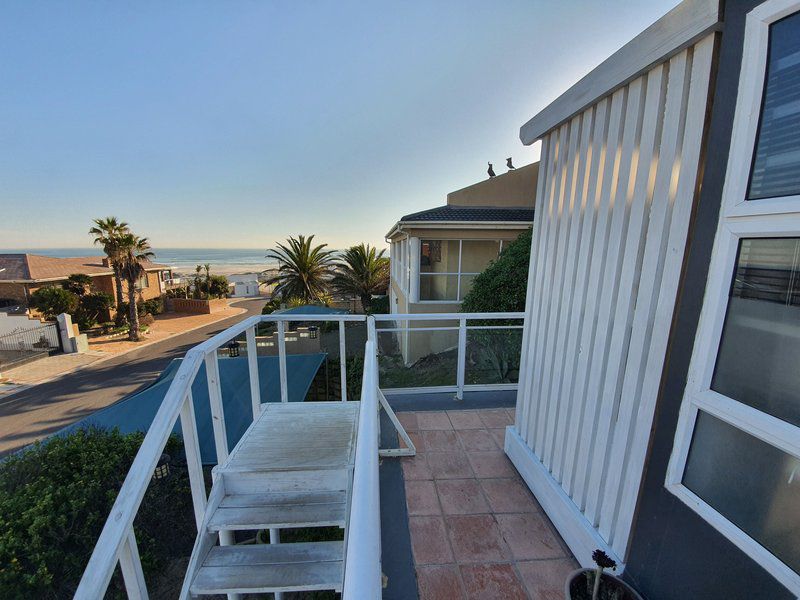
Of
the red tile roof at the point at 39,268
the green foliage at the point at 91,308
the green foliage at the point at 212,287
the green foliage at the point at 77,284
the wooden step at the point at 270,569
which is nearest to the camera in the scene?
the wooden step at the point at 270,569

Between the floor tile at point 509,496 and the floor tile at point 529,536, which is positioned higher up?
the floor tile at point 509,496

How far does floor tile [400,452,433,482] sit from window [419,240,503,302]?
712 centimetres

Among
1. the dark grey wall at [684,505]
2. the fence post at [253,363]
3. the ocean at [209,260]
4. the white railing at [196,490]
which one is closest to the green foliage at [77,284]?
the ocean at [209,260]

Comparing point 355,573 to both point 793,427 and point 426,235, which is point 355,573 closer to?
point 793,427

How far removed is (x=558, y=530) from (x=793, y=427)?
1.59 meters

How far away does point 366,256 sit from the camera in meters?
18.5

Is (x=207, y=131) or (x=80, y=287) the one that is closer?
(x=207, y=131)

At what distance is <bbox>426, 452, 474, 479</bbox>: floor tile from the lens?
2605 mm

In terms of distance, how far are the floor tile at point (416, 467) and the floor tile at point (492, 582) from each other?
0.77 m

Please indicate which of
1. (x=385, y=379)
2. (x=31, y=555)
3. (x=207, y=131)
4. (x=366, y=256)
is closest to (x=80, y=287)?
(x=207, y=131)

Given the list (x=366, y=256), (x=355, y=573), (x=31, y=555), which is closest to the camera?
(x=355, y=573)

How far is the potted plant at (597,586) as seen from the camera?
55.7 inches

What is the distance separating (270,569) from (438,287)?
331 inches

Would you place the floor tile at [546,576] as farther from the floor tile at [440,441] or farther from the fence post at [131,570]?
the fence post at [131,570]
